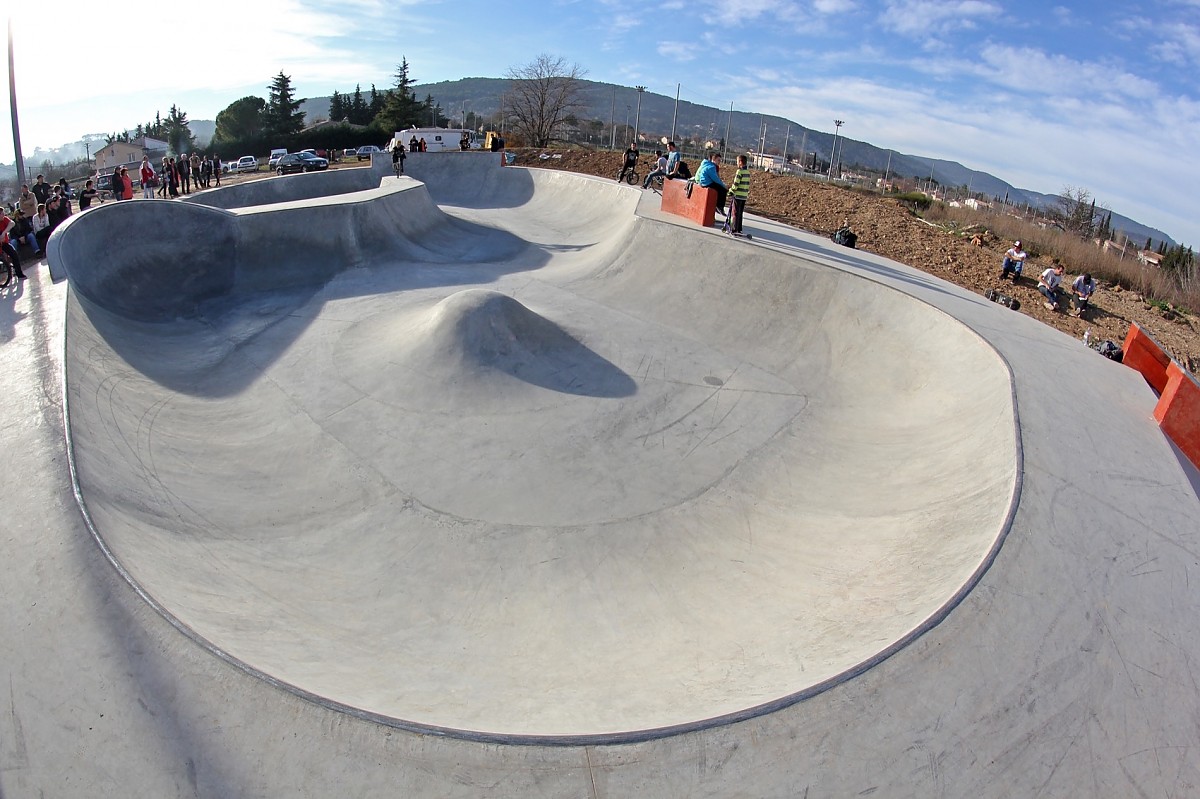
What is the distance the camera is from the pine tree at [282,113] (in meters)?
63.3

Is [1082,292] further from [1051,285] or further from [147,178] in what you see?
[147,178]

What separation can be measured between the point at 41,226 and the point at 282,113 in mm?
61690

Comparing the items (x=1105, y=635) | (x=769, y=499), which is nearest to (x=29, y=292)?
(x=769, y=499)

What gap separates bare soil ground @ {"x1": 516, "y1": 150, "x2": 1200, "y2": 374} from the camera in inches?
582

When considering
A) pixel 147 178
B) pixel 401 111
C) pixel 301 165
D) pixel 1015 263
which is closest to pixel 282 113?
pixel 401 111

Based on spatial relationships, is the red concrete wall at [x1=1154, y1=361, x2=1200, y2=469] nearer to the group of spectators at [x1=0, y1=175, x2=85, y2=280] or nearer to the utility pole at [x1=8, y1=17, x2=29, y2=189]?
the group of spectators at [x1=0, y1=175, x2=85, y2=280]

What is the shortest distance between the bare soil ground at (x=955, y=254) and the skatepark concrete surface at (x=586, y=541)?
246 inches

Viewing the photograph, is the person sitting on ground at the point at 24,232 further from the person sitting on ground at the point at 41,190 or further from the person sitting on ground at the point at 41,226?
the person sitting on ground at the point at 41,190

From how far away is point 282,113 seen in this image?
210 feet

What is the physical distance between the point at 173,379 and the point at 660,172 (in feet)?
46.6

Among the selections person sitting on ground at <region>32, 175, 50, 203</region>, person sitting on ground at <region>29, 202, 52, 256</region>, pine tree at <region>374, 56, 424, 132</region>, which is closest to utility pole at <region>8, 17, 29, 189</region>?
person sitting on ground at <region>32, 175, 50, 203</region>

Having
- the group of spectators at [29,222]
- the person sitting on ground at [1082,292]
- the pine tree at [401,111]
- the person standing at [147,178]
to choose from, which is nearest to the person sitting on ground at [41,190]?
the group of spectators at [29,222]

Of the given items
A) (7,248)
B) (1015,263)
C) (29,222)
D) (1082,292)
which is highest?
(1015,263)

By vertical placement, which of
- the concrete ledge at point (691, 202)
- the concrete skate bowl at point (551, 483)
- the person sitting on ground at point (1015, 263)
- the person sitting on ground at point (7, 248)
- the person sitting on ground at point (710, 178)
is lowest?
the concrete skate bowl at point (551, 483)
